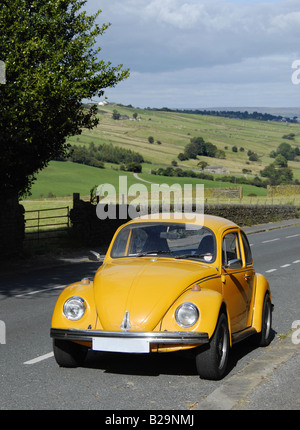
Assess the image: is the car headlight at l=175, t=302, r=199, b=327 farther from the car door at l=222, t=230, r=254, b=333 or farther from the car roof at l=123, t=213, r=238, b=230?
the car roof at l=123, t=213, r=238, b=230

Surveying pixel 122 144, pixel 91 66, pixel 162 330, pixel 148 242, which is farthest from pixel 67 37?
pixel 122 144

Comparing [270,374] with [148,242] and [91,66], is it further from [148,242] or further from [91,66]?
[91,66]

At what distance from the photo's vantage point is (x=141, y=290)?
7.11 metres

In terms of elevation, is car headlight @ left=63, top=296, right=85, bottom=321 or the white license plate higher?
car headlight @ left=63, top=296, right=85, bottom=321

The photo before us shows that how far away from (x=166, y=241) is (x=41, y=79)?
11.6 metres

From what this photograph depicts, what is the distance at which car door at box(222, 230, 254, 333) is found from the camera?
789cm

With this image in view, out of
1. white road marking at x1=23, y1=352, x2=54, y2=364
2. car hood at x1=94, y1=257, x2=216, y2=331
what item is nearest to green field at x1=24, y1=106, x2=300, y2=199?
white road marking at x1=23, y1=352, x2=54, y2=364

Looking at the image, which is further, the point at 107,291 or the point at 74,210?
the point at 74,210

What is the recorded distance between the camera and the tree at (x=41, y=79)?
743 inches

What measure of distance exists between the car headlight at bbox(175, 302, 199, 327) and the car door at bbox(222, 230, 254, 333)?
34.2 inches

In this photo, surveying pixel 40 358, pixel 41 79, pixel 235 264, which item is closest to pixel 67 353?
pixel 40 358

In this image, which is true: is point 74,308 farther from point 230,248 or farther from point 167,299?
point 230,248
